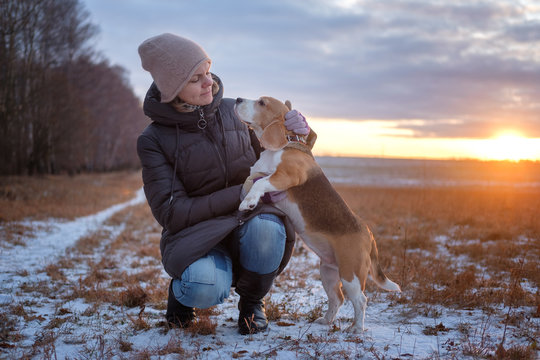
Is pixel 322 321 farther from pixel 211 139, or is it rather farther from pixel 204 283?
pixel 211 139

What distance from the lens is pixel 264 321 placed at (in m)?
3.31

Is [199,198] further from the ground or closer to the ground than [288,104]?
closer to the ground

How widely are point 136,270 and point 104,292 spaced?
4.93 ft

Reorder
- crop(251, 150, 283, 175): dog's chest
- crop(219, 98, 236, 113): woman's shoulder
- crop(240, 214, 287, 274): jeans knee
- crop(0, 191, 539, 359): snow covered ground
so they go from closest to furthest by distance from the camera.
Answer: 1. crop(0, 191, 539, 359): snow covered ground
2. crop(240, 214, 287, 274): jeans knee
3. crop(251, 150, 283, 175): dog's chest
4. crop(219, 98, 236, 113): woman's shoulder

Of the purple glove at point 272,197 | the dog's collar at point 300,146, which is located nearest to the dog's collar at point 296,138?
the dog's collar at point 300,146

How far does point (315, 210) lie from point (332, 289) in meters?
0.80

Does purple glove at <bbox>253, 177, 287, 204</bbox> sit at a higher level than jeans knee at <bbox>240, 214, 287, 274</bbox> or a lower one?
higher

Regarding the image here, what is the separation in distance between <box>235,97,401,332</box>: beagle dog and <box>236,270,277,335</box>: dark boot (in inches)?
20.6

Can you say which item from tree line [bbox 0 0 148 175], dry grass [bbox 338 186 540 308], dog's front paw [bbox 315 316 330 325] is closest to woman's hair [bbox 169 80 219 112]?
dog's front paw [bbox 315 316 330 325]

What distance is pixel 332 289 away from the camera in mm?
3594

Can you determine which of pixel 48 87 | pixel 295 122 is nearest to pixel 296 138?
pixel 295 122

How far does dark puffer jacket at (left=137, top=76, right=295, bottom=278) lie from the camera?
10.0 ft

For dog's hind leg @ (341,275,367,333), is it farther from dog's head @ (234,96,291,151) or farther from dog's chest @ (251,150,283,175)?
dog's head @ (234,96,291,151)

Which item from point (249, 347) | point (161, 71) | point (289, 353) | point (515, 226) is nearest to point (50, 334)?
point (249, 347)
